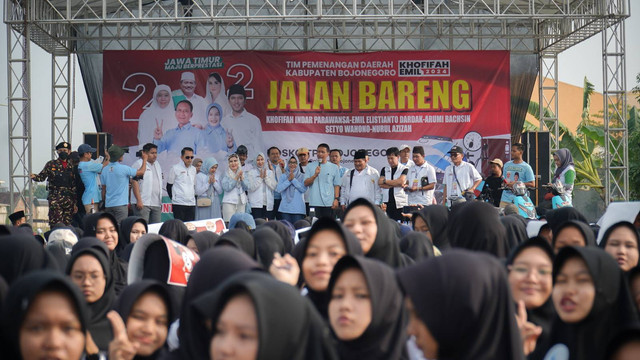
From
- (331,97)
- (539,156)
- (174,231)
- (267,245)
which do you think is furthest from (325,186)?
(267,245)

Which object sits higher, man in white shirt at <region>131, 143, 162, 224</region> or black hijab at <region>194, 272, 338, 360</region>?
man in white shirt at <region>131, 143, 162, 224</region>

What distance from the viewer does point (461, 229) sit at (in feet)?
17.4

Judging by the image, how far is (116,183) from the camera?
11.3 m

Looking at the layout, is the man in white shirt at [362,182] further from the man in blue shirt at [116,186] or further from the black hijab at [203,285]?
the black hijab at [203,285]

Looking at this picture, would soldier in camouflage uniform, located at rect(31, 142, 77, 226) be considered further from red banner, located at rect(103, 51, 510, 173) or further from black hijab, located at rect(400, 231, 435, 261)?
black hijab, located at rect(400, 231, 435, 261)

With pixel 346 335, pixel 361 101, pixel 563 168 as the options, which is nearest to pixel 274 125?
pixel 361 101

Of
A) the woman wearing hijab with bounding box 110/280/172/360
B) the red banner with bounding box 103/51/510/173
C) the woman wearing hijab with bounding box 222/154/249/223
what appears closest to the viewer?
the woman wearing hijab with bounding box 110/280/172/360

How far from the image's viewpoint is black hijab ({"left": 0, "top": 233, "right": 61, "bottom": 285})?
4.03 m

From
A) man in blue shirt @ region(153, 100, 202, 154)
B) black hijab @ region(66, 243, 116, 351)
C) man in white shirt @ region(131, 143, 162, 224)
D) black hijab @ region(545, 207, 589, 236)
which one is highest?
man in blue shirt @ region(153, 100, 202, 154)

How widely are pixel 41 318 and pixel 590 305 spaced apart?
2102mm

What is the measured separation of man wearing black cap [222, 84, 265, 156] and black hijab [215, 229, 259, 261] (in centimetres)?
1081

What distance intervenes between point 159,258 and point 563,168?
7.76 meters

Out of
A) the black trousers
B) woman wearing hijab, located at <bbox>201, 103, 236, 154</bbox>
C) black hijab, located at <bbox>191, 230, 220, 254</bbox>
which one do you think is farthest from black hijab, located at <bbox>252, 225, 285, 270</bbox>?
woman wearing hijab, located at <bbox>201, 103, 236, 154</bbox>

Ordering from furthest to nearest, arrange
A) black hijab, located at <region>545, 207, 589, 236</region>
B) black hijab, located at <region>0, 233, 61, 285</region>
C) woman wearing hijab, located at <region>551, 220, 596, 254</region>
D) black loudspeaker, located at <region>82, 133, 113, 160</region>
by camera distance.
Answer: black loudspeaker, located at <region>82, 133, 113, 160</region> < black hijab, located at <region>545, 207, 589, 236</region> < woman wearing hijab, located at <region>551, 220, 596, 254</region> < black hijab, located at <region>0, 233, 61, 285</region>
